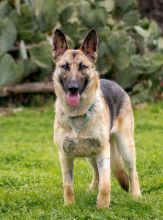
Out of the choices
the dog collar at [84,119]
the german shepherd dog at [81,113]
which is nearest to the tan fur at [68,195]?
the german shepherd dog at [81,113]

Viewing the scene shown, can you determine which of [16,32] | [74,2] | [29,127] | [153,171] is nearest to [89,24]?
[74,2]

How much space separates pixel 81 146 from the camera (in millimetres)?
7324

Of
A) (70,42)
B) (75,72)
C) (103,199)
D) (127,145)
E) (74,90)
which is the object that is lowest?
(70,42)

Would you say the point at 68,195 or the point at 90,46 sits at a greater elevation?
the point at 90,46

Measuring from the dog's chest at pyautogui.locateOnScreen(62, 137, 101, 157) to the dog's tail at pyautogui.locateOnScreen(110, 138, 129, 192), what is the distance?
825 mm

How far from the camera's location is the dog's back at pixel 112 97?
8055 millimetres

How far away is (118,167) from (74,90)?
56.2 inches

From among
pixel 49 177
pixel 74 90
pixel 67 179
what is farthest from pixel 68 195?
pixel 49 177

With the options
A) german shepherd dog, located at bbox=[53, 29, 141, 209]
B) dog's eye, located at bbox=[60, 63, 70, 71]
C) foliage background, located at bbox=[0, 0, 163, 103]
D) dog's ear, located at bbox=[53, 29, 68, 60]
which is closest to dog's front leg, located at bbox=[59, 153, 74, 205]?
german shepherd dog, located at bbox=[53, 29, 141, 209]

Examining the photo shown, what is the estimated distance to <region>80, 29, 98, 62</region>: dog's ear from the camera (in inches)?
297

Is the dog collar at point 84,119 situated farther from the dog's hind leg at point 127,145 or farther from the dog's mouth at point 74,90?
the dog's hind leg at point 127,145

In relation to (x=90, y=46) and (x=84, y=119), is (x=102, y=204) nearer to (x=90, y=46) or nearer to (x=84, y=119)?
(x=84, y=119)

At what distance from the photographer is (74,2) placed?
16.6m

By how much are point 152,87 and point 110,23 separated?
197 cm
